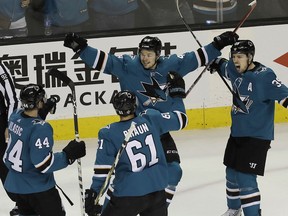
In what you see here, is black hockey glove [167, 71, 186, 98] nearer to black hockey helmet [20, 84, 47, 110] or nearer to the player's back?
the player's back

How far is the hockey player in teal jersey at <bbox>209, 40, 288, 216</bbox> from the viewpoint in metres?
5.38

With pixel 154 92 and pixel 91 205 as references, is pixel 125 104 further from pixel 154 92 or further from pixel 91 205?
pixel 154 92

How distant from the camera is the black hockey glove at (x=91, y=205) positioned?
4.55 meters

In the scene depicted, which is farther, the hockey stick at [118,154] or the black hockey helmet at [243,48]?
the black hockey helmet at [243,48]

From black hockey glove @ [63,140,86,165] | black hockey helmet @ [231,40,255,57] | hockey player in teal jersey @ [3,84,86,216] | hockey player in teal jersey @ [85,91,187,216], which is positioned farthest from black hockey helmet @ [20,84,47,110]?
black hockey helmet @ [231,40,255,57]

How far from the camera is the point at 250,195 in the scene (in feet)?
17.7

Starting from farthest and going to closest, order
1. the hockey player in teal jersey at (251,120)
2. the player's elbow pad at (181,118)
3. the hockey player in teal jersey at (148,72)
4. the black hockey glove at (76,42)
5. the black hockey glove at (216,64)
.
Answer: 1. the black hockey glove at (216,64)
2. the black hockey glove at (76,42)
3. the hockey player in teal jersey at (148,72)
4. the hockey player in teal jersey at (251,120)
5. the player's elbow pad at (181,118)

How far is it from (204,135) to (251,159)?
226 cm

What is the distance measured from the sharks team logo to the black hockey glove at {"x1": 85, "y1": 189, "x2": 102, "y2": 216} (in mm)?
1173

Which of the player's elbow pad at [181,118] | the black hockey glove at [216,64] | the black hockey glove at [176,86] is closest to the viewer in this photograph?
the player's elbow pad at [181,118]

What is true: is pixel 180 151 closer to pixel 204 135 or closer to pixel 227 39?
pixel 204 135

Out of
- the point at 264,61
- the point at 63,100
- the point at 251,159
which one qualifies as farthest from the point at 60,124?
the point at 251,159

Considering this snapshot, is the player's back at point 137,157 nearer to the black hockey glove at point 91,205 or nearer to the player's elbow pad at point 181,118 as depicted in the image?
the black hockey glove at point 91,205

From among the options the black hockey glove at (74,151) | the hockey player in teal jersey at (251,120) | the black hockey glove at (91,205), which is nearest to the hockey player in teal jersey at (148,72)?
the hockey player in teal jersey at (251,120)
